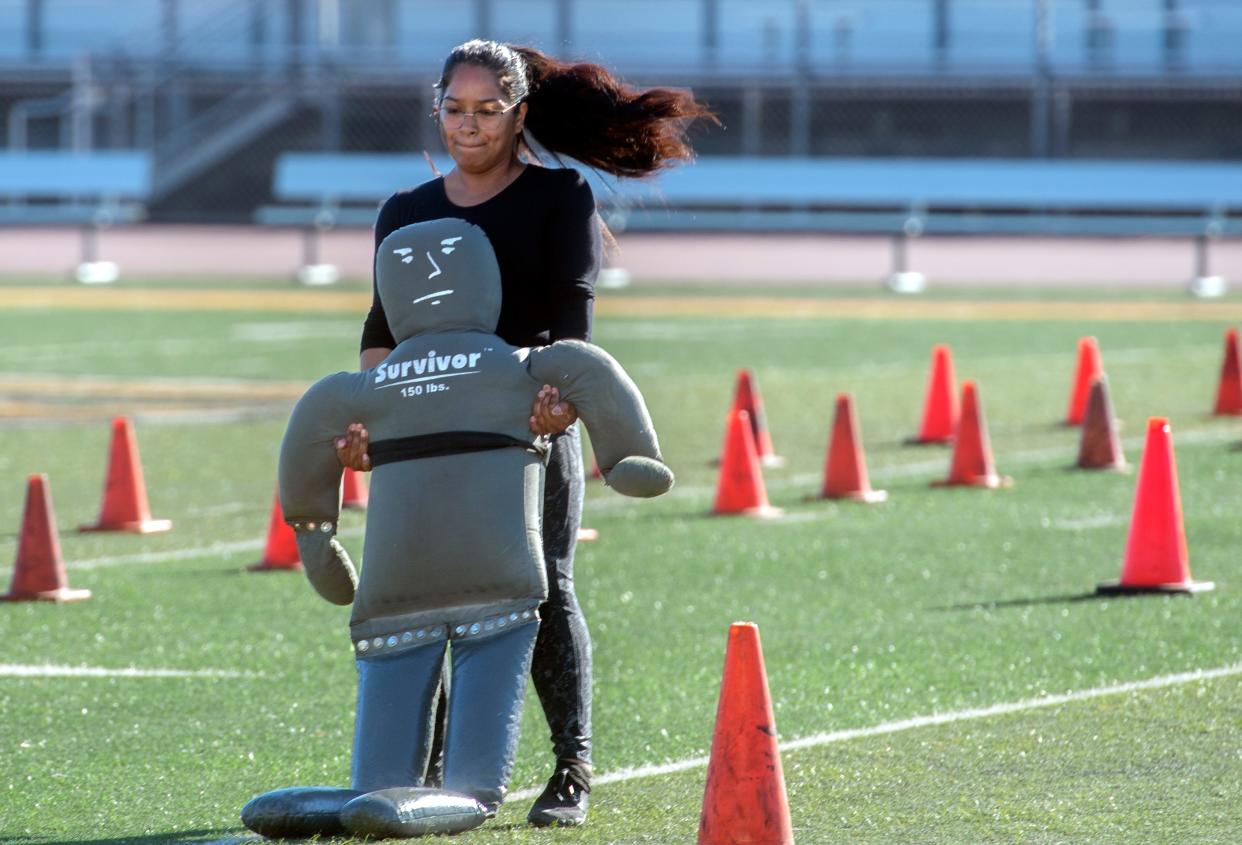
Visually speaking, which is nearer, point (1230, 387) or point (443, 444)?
point (443, 444)

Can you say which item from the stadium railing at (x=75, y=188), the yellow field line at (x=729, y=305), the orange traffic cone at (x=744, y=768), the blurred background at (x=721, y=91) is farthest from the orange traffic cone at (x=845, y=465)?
the stadium railing at (x=75, y=188)

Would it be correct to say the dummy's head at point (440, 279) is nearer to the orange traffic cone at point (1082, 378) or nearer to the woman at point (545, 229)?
the woman at point (545, 229)

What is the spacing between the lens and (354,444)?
528 centimetres

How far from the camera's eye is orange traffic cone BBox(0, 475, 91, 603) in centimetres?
888

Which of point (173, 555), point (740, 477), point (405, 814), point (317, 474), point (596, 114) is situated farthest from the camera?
point (740, 477)

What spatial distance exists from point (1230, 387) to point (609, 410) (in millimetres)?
10946

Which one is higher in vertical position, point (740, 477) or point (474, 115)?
point (474, 115)

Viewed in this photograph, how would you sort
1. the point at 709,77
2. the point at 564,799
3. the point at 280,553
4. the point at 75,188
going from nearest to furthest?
1. the point at 564,799
2. the point at 280,553
3. the point at 75,188
4. the point at 709,77

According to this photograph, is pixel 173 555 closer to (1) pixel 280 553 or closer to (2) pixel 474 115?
(1) pixel 280 553

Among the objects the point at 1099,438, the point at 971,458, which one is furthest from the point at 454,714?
the point at 1099,438

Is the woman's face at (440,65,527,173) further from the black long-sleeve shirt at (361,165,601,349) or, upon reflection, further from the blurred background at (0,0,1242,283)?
the blurred background at (0,0,1242,283)

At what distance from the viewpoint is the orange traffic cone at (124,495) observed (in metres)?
10.8

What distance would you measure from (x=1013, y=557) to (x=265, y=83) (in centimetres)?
2939

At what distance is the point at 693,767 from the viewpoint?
19.9 ft
